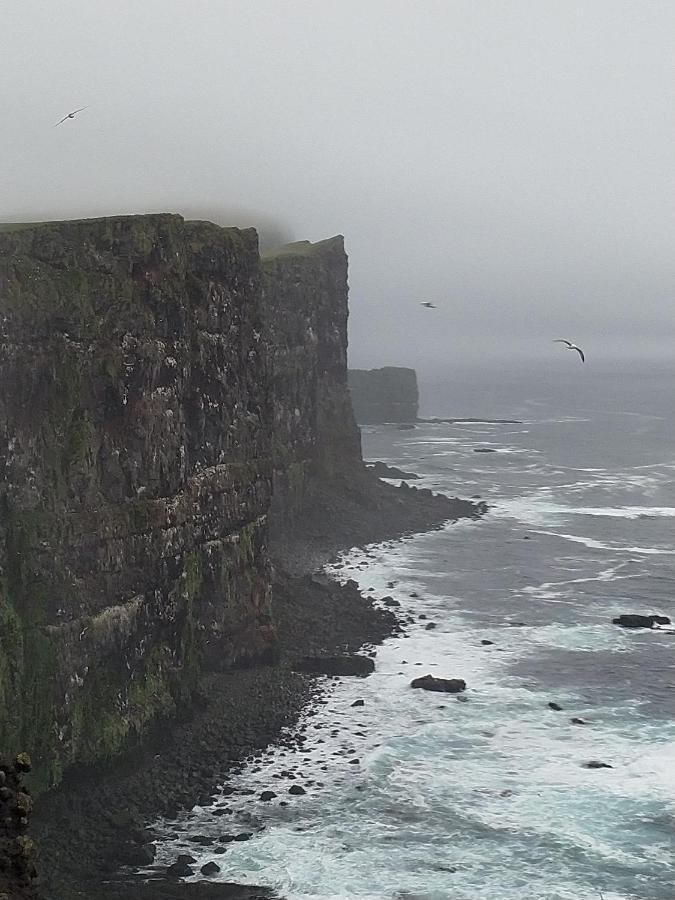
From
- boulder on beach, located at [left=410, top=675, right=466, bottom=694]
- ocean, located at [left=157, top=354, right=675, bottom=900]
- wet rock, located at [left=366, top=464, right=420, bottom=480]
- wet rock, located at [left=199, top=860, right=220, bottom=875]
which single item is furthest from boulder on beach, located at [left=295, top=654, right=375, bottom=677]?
wet rock, located at [left=366, top=464, right=420, bottom=480]

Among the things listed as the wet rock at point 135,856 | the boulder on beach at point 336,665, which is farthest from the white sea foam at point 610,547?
the wet rock at point 135,856

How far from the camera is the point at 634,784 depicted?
50125 millimetres

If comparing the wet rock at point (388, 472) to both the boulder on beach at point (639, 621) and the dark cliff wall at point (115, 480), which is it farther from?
the dark cliff wall at point (115, 480)

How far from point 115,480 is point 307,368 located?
2120 inches

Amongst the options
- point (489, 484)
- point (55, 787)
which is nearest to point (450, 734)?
point (55, 787)

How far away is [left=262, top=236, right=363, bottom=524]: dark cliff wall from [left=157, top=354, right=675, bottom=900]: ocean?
11.7 m

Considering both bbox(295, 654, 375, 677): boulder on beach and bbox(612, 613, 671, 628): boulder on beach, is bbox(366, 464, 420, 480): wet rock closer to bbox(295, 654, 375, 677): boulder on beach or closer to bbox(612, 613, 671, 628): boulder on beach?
bbox(612, 613, 671, 628): boulder on beach

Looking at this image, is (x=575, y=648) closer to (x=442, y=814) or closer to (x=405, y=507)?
(x=442, y=814)

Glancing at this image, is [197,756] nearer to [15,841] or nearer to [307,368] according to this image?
[15,841]

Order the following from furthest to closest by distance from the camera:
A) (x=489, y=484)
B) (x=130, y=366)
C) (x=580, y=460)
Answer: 1. (x=580, y=460)
2. (x=489, y=484)
3. (x=130, y=366)

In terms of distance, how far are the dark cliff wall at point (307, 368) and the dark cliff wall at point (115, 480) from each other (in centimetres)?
Answer: 3328

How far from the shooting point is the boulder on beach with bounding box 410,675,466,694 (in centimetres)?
6231

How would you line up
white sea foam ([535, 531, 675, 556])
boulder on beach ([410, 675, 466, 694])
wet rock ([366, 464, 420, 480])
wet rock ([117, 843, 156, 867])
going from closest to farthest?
wet rock ([117, 843, 156, 867]) < boulder on beach ([410, 675, 466, 694]) < white sea foam ([535, 531, 675, 556]) < wet rock ([366, 464, 420, 480])

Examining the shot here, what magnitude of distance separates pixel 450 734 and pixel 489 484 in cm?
8679
